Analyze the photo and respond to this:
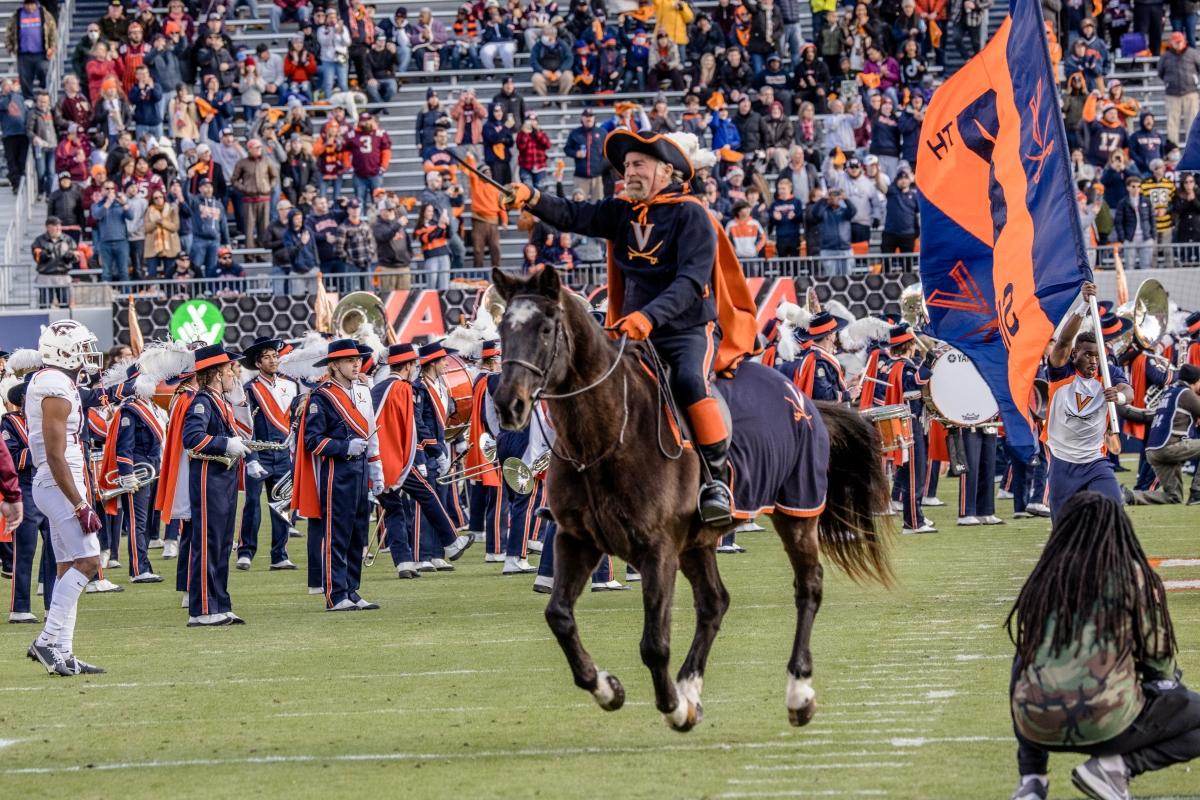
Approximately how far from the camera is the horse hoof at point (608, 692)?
8078mm

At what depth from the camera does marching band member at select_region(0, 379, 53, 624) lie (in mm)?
13812

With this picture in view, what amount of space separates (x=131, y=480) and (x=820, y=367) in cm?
605

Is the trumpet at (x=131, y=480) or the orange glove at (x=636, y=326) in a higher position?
the orange glove at (x=636, y=326)

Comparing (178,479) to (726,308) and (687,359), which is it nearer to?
(726,308)

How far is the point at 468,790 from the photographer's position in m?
7.30

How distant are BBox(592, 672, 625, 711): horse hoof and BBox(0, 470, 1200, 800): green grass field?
0.57 ft

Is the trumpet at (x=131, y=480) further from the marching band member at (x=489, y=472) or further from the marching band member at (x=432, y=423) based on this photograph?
the marching band member at (x=489, y=472)

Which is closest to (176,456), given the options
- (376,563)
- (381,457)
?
(381,457)

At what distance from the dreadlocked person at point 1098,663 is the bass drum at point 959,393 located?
471 inches

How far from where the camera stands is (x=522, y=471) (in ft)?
49.1

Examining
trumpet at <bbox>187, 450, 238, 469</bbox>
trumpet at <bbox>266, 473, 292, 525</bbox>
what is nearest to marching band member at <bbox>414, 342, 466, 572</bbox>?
trumpet at <bbox>266, 473, 292, 525</bbox>

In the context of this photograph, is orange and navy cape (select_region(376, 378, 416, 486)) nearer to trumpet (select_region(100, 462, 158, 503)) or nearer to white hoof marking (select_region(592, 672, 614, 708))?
trumpet (select_region(100, 462, 158, 503))

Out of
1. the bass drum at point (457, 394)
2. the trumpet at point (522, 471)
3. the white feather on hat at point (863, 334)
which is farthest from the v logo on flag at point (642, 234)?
the white feather on hat at point (863, 334)

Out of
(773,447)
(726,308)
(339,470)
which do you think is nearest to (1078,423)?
(773,447)
